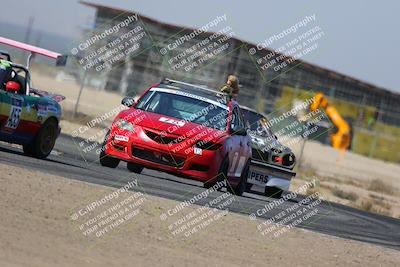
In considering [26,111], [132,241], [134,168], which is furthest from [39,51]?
[132,241]

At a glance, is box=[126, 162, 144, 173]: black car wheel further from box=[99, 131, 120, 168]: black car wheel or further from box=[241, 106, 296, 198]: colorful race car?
box=[241, 106, 296, 198]: colorful race car

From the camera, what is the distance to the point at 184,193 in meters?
16.3

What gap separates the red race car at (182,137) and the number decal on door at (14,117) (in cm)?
154

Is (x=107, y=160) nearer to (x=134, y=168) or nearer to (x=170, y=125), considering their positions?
(x=134, y=168)

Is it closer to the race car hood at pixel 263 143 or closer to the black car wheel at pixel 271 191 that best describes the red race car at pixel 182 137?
the race car hood at pixel 263 143

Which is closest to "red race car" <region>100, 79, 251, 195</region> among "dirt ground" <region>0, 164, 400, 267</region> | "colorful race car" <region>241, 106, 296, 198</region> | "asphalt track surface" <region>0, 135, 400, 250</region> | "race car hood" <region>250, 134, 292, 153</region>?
"asphalt track surface" <region>0, 135, 400, 250</region>

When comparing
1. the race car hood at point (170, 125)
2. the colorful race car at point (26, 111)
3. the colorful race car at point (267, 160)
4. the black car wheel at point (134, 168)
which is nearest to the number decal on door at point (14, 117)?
the colorful race car at point (26, 111)

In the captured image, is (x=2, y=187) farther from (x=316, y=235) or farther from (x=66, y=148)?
(x=66, y=148)

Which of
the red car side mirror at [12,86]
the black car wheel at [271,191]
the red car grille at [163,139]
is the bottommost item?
the black car wheel at [271,191]

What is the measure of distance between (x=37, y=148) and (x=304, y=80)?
153 ft

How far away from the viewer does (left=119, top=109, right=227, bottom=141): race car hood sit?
16.6m

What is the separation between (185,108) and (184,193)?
75.0 inches

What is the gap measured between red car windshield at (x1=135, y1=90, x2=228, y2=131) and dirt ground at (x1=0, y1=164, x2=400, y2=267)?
3404 mm

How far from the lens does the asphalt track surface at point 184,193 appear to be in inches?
609
